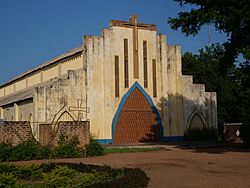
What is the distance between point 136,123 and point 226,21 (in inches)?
632

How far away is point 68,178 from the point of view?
12.1m

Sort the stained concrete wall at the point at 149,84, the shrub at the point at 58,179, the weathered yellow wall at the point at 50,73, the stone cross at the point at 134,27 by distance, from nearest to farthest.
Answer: the shrub at the point at 58,179, the stained concrete wall at the point at 149,84, the stone cross at the point at 134,27, the weathered yellow wall at the point at 50,73

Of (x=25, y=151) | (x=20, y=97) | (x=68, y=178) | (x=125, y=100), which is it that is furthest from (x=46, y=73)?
(x=68, y=178)

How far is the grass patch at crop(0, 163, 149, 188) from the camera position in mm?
10891

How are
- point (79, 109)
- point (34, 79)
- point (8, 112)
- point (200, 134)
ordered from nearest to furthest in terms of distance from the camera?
point (79, 109) < point (8, 112) < point (200, 134) < point (34, 79)

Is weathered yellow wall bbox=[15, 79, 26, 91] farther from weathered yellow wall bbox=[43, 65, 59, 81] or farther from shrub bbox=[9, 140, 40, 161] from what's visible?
shrub bbox=[9, 140, 40, 161]

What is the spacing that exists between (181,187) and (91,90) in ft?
74.5

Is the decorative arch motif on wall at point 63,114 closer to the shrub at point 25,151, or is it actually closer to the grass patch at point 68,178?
the shrub at point 25,151

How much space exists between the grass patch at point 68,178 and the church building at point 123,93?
16756 mm

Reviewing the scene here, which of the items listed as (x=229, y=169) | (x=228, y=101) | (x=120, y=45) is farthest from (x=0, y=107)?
(x=229, y=169)

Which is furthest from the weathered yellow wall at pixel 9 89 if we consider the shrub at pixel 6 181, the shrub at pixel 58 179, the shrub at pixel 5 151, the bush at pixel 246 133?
the shrub at pixel 6 181

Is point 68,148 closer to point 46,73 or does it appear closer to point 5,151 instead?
point 5,151

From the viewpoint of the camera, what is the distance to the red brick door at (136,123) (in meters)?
34.7

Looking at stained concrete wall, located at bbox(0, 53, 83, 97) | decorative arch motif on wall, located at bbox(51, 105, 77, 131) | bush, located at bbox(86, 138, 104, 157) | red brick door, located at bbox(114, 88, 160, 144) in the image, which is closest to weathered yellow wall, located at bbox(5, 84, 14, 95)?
stained concrete wall, located at bbox(0, 53, 83, 97)
